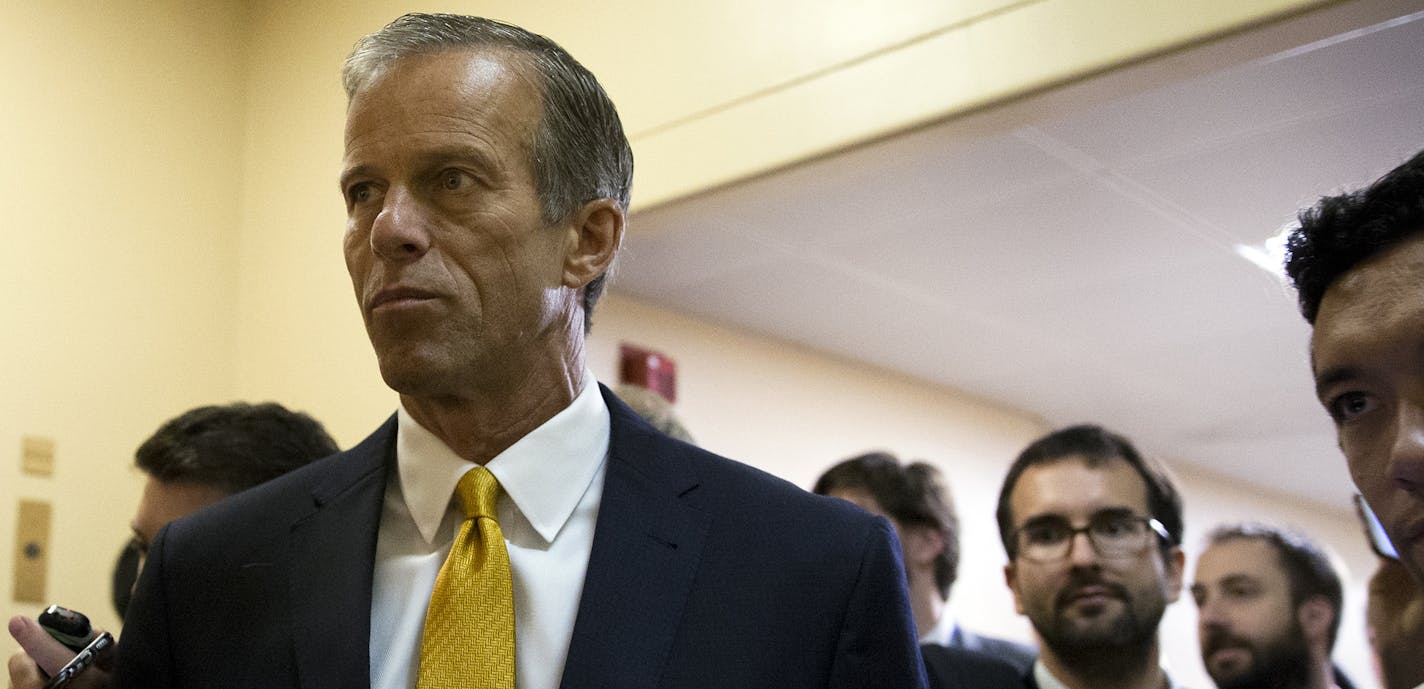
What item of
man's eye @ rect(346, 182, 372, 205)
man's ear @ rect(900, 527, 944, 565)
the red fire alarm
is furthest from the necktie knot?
the red fire alarm

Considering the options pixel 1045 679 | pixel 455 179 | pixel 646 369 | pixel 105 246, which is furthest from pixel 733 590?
pixel 105 246

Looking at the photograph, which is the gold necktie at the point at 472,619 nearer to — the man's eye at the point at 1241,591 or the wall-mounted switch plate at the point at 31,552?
the man's eye at the point at 1241,591

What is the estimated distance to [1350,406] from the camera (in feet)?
3.82

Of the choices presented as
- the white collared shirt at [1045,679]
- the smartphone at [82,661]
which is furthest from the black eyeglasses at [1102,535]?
the smartphone at [82,661]

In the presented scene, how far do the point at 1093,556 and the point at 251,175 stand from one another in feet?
9.66

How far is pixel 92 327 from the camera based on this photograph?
392 centimetres

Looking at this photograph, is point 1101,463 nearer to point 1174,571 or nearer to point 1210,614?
point 1174,571

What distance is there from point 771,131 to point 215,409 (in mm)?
1431

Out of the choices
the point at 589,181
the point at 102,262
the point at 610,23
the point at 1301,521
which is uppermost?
the point at 610,23

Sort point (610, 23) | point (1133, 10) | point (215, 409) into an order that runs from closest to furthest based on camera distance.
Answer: point (215, 409) → point (1133, 10) → point (610, 23)

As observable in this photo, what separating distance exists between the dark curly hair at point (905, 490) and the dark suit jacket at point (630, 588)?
1750mm

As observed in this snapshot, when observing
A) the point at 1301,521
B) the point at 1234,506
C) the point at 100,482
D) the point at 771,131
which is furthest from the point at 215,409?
the point at 1301,521

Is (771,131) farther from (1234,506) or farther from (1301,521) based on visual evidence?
(1301,521)

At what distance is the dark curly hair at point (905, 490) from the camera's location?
3092mm
